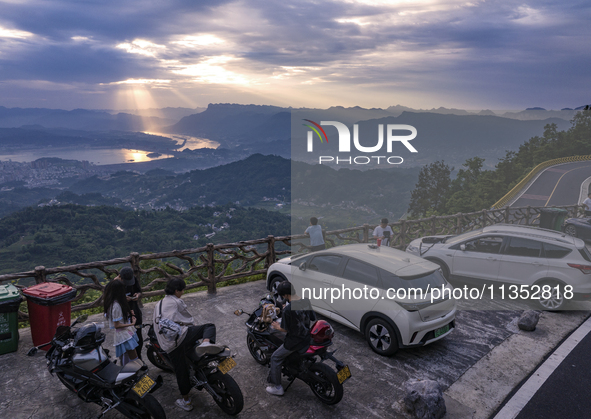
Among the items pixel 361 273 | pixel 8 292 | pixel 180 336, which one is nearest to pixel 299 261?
pixel 361 273

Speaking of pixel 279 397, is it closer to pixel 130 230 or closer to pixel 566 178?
pixel 130 230

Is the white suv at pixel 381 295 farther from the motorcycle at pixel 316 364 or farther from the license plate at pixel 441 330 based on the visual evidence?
the motorcycle at pixel 316 364

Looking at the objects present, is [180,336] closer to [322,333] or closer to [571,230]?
[322,333]

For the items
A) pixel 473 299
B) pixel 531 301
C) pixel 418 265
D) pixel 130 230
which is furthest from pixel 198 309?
pixel 130 230

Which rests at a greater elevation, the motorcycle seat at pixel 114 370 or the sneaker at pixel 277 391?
the motorcycle seat at pixel 114 370

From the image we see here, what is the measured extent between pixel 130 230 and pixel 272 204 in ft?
222

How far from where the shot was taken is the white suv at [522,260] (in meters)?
8.42

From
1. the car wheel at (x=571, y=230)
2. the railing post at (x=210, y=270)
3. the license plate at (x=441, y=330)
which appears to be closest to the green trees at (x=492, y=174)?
the car wheel at (x=571, y=230)

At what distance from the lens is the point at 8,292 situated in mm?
6402

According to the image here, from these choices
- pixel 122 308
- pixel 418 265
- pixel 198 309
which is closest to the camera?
pixel 122 308

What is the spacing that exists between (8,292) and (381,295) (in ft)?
22.1

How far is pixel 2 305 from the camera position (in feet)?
20.3

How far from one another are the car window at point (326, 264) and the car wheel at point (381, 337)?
1.30m

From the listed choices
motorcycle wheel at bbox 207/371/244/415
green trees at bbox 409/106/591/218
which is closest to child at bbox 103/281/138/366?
motorcycle wheel at bbox 207/371/244/415
